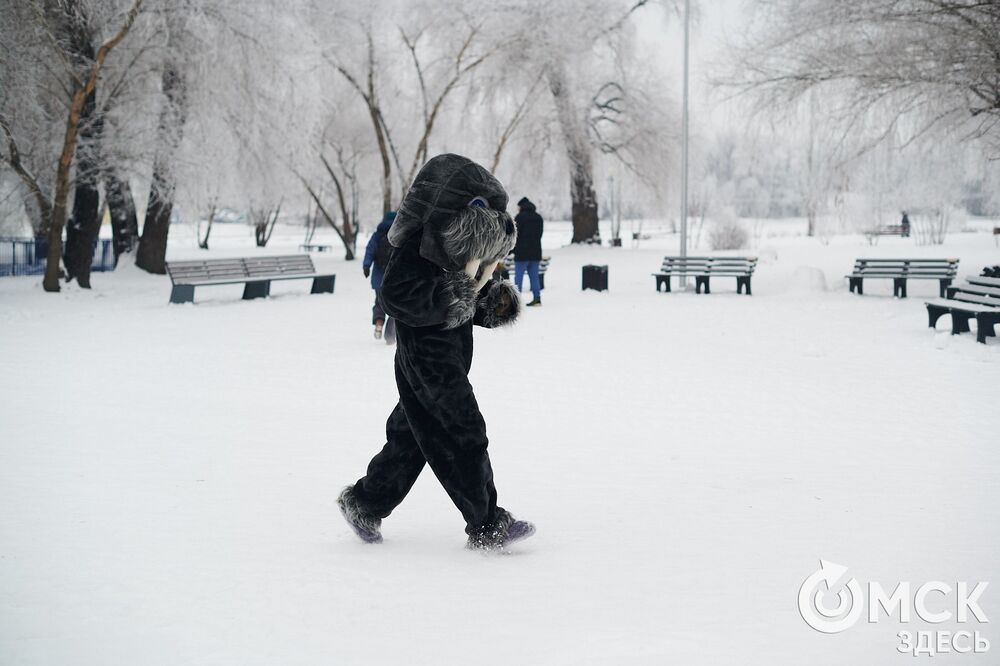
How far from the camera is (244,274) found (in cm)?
1748

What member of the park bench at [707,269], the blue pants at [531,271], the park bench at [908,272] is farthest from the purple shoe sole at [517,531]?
the park bench at [707,269]

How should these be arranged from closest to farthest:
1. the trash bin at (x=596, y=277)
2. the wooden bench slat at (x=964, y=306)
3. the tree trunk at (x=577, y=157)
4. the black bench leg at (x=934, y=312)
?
the wooden bench slat at (x=964, y=306) < the black bench leg at (x=934, y=312) < the trash bin at (x=596, y=277) < the tree trunk at (x=577, y=157)

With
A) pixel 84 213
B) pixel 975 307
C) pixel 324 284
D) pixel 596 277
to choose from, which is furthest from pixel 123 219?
pixel 975 307

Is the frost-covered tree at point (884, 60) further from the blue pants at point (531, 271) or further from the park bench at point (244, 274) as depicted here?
the park bench at point (244, 274)

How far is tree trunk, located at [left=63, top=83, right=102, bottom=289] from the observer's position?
18.2m

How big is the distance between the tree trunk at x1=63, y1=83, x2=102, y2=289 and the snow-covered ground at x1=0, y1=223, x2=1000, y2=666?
8657mm

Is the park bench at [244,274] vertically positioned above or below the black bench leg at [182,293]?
above

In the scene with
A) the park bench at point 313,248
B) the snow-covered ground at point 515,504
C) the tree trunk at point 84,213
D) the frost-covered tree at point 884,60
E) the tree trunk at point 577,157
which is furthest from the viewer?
the park bench at point 313,248

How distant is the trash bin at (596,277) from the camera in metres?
18.6

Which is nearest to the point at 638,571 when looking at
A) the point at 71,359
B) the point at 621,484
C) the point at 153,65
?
the point at 621,484

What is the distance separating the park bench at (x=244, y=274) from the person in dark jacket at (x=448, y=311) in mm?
13352

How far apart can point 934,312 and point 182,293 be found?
12.6m

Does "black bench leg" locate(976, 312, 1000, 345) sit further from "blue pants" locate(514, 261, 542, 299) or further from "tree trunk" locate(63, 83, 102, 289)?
"tree trunk" locate(63, 83, 102, 289)

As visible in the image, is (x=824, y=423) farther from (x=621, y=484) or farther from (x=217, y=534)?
(x=217, y=534)
